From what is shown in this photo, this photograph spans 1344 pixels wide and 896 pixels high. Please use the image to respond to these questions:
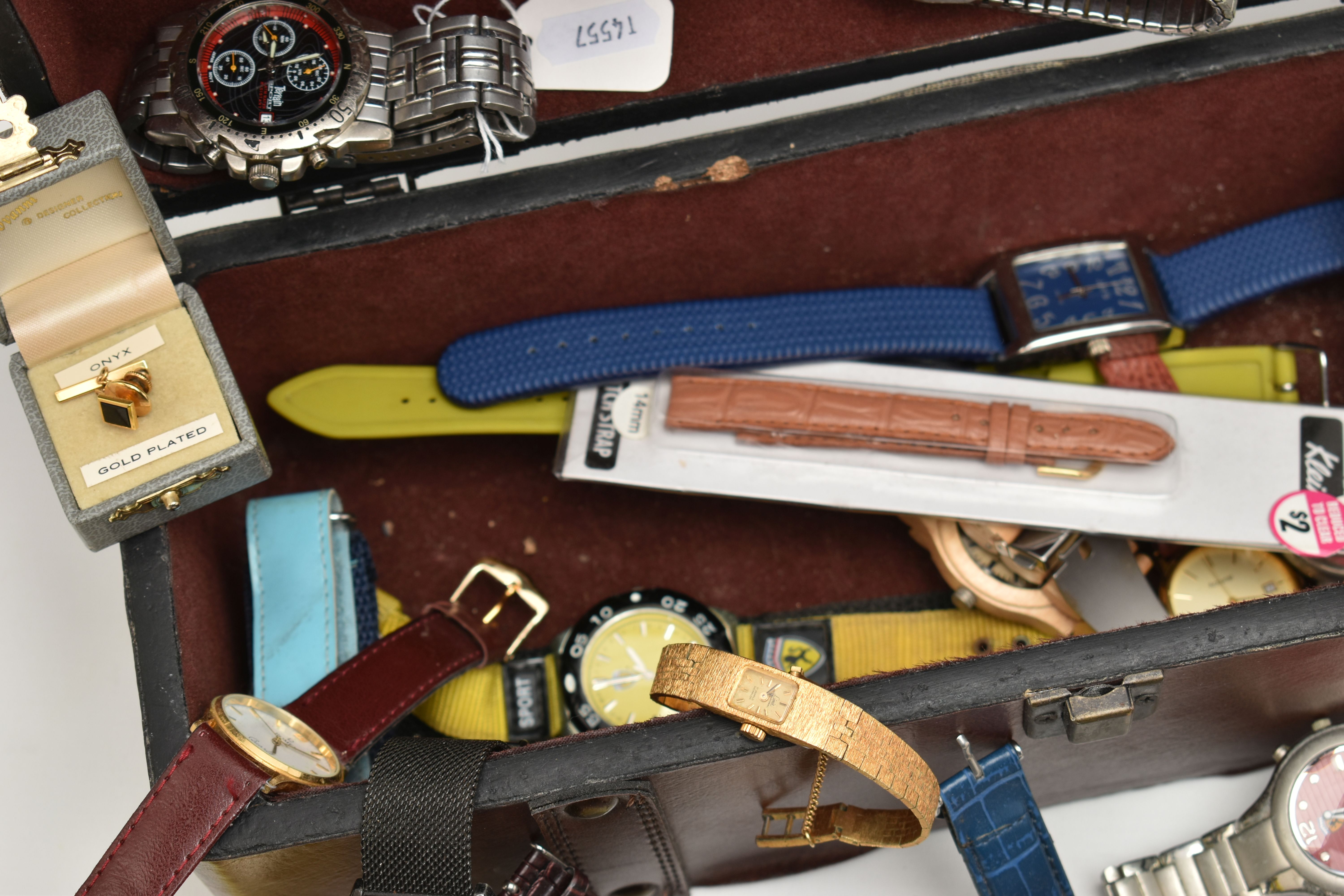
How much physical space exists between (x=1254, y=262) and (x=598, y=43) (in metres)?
1.04

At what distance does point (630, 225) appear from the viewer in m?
1.64

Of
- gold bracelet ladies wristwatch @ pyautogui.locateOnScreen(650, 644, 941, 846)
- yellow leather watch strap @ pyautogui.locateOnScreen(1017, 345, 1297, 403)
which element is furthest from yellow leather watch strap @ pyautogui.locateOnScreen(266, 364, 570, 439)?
yellow leather watch strap @ pyautogui.locateOnScreen(1017, 345, 1297, 403)

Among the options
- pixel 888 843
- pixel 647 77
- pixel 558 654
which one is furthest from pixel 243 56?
pixel 888 843

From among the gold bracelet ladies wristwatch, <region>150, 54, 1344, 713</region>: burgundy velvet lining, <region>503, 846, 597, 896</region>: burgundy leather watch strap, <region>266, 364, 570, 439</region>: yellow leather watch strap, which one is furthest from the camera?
<region>266, 364, 570, 439</region>: yellow leather watch strap

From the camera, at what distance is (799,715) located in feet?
3.76

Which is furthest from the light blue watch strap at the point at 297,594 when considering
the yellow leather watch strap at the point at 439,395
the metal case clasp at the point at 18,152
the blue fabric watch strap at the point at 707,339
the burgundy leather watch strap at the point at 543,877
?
the metal case clasp at the point at 18,152

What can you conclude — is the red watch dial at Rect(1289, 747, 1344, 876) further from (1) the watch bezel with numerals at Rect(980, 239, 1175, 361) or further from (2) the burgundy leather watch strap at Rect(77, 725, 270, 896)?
(2) the burgundy leather watch strap at Rect(77, 725, 270, 896)

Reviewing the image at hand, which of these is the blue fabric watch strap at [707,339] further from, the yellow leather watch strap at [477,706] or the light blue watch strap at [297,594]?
the yellow leather watch strap at [477,706]

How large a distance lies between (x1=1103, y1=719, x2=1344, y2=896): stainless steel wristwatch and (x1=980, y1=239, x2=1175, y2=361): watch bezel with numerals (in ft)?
1.96

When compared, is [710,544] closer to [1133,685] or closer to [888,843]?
[888,843]

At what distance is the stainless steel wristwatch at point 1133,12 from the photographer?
1536 millimetres

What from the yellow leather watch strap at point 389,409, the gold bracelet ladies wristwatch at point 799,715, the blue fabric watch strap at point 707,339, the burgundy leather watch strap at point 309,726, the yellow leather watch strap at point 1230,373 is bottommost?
the burgundy leather watch strap at point 309,726

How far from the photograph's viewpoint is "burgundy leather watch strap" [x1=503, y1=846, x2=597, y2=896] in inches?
49.7

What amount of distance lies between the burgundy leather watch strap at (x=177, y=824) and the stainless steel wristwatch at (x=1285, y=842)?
3.77 feet
